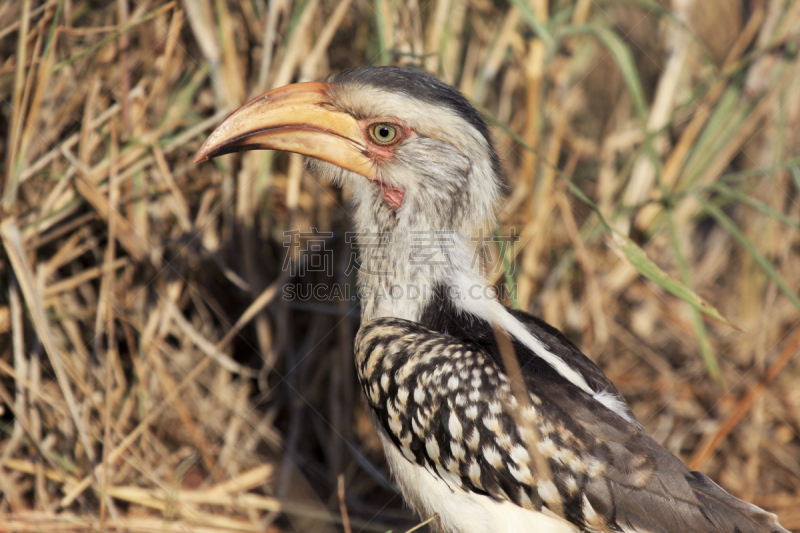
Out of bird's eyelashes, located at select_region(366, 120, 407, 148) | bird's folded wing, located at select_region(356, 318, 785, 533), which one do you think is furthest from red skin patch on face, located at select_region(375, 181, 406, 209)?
bird's folded wing, located at select_region(356, 318, 785, 533)

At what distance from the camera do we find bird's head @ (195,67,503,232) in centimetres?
206

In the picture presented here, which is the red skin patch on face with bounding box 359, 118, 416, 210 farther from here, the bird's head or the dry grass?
the dry grass

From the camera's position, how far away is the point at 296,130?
208 centimetres

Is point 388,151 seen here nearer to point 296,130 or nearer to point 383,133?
point 383,133

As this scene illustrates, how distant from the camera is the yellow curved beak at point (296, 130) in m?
2.02

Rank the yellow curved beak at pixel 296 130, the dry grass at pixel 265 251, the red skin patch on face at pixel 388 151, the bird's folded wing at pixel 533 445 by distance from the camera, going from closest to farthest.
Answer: the bird's folded wing at pixel 533 445 → the yellow curved beak at pixel 296 130 → the red skin patch on face at pixel 388 151 → the dry grass at pixel 265 251

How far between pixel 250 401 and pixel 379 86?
175 cm

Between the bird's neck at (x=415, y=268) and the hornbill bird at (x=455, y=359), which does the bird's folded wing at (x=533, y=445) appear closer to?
the hornbill bird at (x=455, y=359)

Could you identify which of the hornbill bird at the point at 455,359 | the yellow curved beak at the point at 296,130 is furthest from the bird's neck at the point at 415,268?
the yellow curved beak at the point at 296,130

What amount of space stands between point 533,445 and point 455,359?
0.31 m

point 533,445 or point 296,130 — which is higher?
point 296,130

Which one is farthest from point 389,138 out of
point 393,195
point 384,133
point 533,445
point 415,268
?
point 533,445

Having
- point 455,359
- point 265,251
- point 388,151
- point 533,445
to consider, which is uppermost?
point 388,151

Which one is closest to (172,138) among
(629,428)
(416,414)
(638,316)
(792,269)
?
(416,414)
